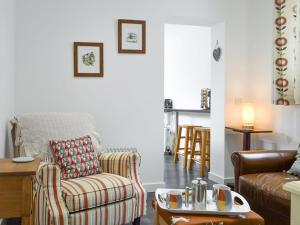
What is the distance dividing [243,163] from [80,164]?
1.30 meters

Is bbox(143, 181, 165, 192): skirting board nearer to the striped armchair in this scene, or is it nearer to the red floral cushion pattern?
the striped armchair

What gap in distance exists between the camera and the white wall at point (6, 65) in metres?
2.53

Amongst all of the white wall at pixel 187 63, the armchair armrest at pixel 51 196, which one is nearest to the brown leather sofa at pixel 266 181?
the armchair armrest at pixel 51 196

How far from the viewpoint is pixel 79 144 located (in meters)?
2.72

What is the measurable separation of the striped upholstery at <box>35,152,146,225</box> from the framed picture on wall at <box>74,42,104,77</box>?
1219mm

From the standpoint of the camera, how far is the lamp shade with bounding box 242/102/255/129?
3.77 m

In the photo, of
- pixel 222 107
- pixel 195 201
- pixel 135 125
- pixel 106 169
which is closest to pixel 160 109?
pixel 135 125

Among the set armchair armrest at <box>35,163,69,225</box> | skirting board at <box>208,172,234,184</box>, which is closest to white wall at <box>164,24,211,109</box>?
skirting board at <box>208,172,234,184</box>

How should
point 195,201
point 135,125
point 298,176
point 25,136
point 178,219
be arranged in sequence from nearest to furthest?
point 178,219, point 195,201, point 298,176, point 25,136, point 135,125

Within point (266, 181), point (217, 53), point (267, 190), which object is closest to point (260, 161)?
point (266, 181)

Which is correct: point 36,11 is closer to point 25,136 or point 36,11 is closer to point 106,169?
point 25,136

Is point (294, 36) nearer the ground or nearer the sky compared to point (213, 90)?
nearer the sky

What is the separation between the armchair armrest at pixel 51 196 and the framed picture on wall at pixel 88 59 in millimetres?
1407

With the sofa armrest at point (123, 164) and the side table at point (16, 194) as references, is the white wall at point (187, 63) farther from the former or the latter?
the side table at point (16, 194)
